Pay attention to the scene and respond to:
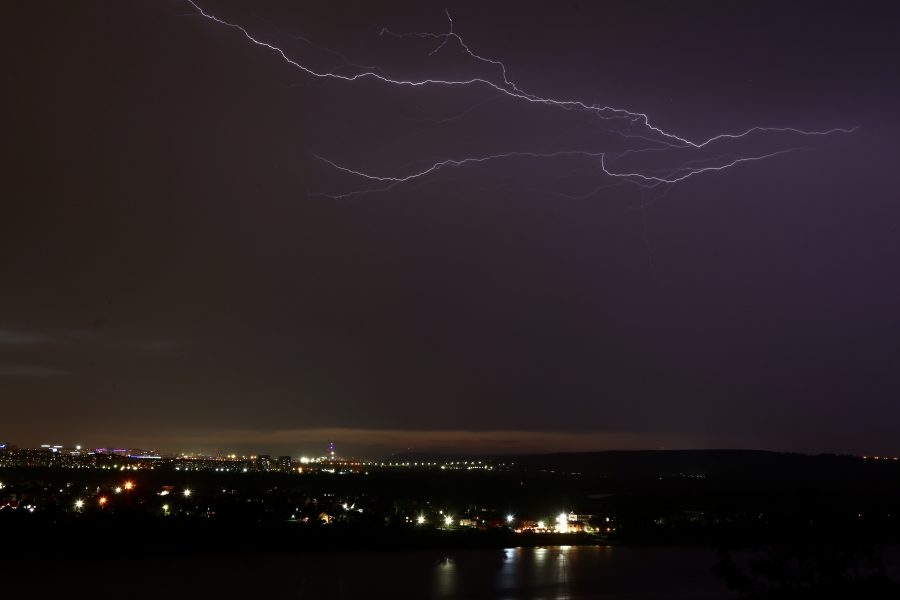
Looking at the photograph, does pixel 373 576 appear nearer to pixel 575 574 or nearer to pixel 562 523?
pixel 575 574

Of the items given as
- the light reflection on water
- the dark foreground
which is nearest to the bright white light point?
the light reflection on water

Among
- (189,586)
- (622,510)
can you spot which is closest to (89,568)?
(189,586)

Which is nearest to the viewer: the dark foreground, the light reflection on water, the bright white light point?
the dark foreground

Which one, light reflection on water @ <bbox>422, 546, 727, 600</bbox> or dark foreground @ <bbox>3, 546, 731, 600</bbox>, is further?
light reflection on water @ <bbox>422, 546, 727, 600</bbox>

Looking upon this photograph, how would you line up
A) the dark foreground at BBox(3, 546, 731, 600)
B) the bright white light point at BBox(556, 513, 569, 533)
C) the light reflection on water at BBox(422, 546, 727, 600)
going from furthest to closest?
the bright white light point at BBox(556, 513, 569, 533), the light reflection on water at BBox(422, 546, 727, 600), the dark foreground at BBox(3, 546, 731, 600)

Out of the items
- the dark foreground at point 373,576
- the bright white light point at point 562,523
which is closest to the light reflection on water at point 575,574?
the dark foreground at point 373,576

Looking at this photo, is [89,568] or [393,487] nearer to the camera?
[89,568]

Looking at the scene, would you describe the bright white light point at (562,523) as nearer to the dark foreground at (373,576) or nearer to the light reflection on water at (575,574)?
the light reflection on water at (575,574)

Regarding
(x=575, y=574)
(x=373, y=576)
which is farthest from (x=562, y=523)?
(x=373, y=576)

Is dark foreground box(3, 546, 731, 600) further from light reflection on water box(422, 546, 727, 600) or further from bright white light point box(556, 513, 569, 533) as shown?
bright white light point box(556, 513, 569, 533)

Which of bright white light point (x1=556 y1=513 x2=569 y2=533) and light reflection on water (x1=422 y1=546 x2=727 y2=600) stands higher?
bright white light point (x1=556 y1=513 x2=569 y2=533)

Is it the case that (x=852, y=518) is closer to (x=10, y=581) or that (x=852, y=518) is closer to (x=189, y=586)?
(x=189, y=586)
